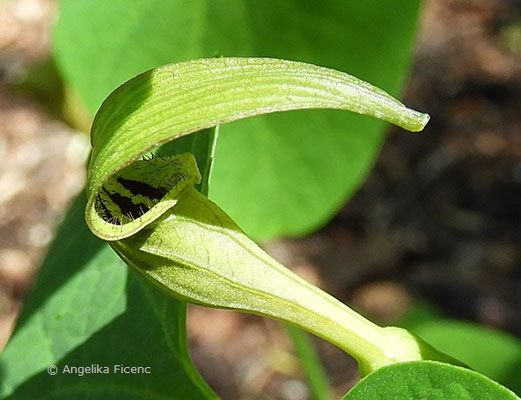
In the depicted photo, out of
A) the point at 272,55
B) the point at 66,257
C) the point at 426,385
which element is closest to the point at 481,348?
the point at 272,55

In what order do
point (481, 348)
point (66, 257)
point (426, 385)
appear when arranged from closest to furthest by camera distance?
point (426, 385), point (66, 257), point (481, 348)

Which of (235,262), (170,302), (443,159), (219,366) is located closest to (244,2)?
(170,302)

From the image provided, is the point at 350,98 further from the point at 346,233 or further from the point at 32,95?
the point at 346,233

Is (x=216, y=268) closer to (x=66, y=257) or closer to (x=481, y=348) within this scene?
(x=66, y=257)

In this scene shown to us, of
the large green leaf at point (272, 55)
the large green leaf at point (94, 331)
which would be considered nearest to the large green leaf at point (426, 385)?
the large green leaf at point (94, 331)
